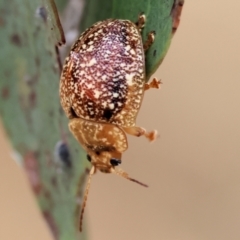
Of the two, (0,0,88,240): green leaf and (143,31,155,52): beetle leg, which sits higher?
(143,31,155,52): beetle leg

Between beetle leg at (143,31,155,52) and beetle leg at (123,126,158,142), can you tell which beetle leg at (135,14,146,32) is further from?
beetle leg at (123,126,158,142)

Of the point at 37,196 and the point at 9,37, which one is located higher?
the point at 9,37

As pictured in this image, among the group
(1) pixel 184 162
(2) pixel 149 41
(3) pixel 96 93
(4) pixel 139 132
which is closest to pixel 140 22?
(2) pixel 149 41

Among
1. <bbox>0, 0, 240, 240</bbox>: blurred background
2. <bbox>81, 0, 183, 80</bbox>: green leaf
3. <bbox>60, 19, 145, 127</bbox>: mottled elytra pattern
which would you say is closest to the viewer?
<bbox>81, 0, 183, 80</bbox>: green leaf

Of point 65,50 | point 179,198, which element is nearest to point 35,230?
point 179,198

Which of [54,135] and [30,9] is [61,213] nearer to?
[54,135]

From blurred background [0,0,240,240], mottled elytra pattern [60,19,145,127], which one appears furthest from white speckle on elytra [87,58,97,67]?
blurred background [0,0,240,240]
